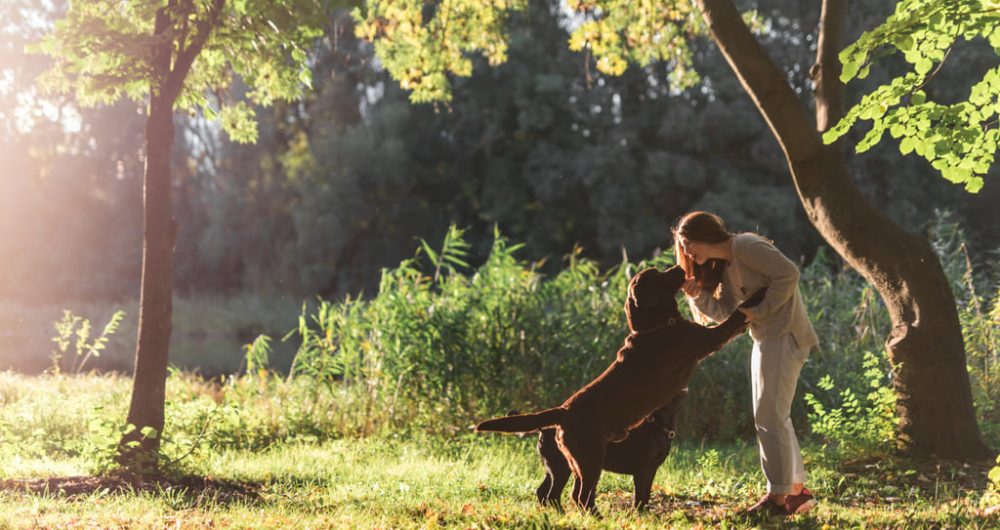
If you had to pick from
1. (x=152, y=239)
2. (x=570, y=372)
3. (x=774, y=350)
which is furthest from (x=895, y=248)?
(x=152, y=239)

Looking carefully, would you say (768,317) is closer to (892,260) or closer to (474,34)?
(892,260)

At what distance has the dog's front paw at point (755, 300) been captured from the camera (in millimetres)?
4871

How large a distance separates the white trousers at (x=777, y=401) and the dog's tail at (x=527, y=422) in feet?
3.46

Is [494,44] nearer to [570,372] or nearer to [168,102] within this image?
[570,372]

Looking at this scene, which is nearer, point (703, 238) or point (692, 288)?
point (703, 238)

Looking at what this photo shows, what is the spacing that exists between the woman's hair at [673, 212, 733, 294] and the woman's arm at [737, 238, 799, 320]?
8.6 inches

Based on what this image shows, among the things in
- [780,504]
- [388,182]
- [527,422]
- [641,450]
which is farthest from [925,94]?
[388,182]

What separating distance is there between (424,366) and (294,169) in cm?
2147

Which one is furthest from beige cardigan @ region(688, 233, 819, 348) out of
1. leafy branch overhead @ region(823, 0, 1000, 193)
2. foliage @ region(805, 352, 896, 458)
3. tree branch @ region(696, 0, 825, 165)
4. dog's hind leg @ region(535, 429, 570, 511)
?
tree branch @ region(696, 0, 825, 165)

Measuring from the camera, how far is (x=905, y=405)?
22.9 ft

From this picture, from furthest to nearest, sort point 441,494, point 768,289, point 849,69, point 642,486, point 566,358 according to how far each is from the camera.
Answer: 1. point 566,358
2. point 441,494
3. point 642,486
4. point 768,289
5. point 849,69

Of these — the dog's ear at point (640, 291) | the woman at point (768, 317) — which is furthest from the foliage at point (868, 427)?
the dog's ear at point (640, 291)

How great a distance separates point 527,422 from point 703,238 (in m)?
1.34

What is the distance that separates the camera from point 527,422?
481cm
